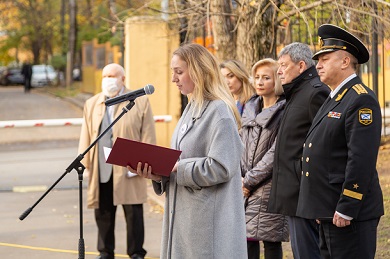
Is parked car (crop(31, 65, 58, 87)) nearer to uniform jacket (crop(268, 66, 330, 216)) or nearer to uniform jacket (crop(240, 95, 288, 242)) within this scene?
uniform jacket (crop(240, 95, 288, 242))

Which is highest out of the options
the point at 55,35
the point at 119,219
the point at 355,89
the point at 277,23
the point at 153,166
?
the point at 55,35

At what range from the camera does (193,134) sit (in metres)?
4.91

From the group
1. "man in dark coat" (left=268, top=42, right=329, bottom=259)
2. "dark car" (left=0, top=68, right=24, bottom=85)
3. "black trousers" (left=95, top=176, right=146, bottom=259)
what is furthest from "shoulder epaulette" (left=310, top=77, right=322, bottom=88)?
"dark car" (left=0, top=68, right=24, bottom=85)

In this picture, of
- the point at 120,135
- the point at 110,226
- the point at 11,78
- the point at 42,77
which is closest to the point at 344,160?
the point at 120,135

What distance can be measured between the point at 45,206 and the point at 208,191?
6983 mm

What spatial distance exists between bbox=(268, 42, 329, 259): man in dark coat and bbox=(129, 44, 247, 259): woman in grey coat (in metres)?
1.02

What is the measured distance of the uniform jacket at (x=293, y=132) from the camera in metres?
5.89

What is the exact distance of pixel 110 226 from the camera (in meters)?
8.14

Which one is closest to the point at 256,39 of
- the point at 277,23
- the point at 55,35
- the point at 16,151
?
the point at 277,23

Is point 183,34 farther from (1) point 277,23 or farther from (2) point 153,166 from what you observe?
(2) point 153,166

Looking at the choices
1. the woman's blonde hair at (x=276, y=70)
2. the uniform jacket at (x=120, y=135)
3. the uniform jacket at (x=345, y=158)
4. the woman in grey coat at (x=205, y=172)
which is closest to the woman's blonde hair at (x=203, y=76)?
the woman in grey coat at (x=205, y=172)

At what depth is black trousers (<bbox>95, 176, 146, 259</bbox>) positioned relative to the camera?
8.10m

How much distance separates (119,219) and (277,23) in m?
3.02

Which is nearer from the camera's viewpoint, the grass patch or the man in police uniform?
the man in police uniform
